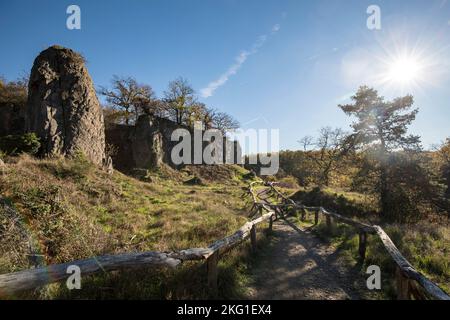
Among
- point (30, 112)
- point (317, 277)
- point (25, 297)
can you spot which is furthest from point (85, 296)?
point (30, 112)

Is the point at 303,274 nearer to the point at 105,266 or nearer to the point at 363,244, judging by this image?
the point at 363,244

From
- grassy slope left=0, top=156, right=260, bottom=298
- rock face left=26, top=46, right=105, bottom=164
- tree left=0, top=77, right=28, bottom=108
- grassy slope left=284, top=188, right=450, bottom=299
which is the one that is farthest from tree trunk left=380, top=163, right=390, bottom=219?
tree left=0, top=77, right=28, bottom=108

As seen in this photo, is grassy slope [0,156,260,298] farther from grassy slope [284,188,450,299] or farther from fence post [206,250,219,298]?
grassy slope [284,188,450,299]

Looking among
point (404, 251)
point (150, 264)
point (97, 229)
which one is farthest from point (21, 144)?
point (404, 251)

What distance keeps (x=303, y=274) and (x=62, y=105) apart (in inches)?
735

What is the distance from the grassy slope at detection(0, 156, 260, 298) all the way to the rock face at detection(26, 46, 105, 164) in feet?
9.61

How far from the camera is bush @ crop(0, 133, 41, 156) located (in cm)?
1380

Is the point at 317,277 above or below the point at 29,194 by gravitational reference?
below

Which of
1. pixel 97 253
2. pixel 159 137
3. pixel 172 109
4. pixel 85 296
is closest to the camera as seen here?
pixel 85 296
